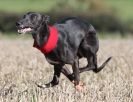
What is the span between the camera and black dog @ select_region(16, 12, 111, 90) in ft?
28.2

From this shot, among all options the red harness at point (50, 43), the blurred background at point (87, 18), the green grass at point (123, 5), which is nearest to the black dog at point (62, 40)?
the red harness at point (50, 43)

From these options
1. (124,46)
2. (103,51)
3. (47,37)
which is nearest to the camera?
(47,37)

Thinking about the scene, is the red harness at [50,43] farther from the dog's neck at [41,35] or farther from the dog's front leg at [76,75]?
the dog's front leg at [76,75]

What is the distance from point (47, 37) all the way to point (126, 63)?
182 inches

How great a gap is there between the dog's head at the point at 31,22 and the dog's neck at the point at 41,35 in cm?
6

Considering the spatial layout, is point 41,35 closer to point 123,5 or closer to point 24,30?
point 24,30

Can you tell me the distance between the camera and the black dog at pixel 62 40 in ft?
28.2

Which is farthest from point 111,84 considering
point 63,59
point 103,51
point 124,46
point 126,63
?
point 124,46

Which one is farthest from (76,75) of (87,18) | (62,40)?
(87,18)

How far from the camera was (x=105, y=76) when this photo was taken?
Answer: 11.0 meters

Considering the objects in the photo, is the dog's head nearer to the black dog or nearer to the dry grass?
the black dog

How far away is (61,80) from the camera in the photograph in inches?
407

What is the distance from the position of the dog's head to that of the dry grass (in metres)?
0.96

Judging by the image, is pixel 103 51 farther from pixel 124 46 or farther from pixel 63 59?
pixel 63 59
